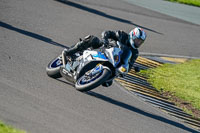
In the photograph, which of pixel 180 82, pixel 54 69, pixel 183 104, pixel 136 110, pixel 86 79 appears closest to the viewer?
pixel 86 79

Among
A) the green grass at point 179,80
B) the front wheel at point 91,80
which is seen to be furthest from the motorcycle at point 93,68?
the green grass at point 179,80

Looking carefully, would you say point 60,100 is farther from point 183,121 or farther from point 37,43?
point 37,43

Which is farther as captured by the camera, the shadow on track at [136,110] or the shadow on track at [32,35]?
the shadow on track at [32,35]

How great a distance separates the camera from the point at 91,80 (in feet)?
30.3

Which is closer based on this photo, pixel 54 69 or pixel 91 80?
pixel 91 80

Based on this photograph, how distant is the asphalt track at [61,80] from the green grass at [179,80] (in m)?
1.19

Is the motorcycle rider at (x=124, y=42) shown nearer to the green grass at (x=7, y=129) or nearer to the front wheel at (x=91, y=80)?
the front wheel at (x=91, y=80)

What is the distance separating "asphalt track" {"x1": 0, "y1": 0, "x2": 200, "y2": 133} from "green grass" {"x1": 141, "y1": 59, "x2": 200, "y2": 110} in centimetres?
119

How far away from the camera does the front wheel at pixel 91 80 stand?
29.2 feet

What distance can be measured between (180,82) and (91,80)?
16.2 ft

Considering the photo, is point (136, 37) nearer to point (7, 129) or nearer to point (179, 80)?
point (7, 129)

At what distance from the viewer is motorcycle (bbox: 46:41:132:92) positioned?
9.14 meters

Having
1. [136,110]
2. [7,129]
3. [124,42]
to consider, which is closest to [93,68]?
[124,42]

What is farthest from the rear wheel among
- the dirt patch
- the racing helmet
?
the dirt patch
